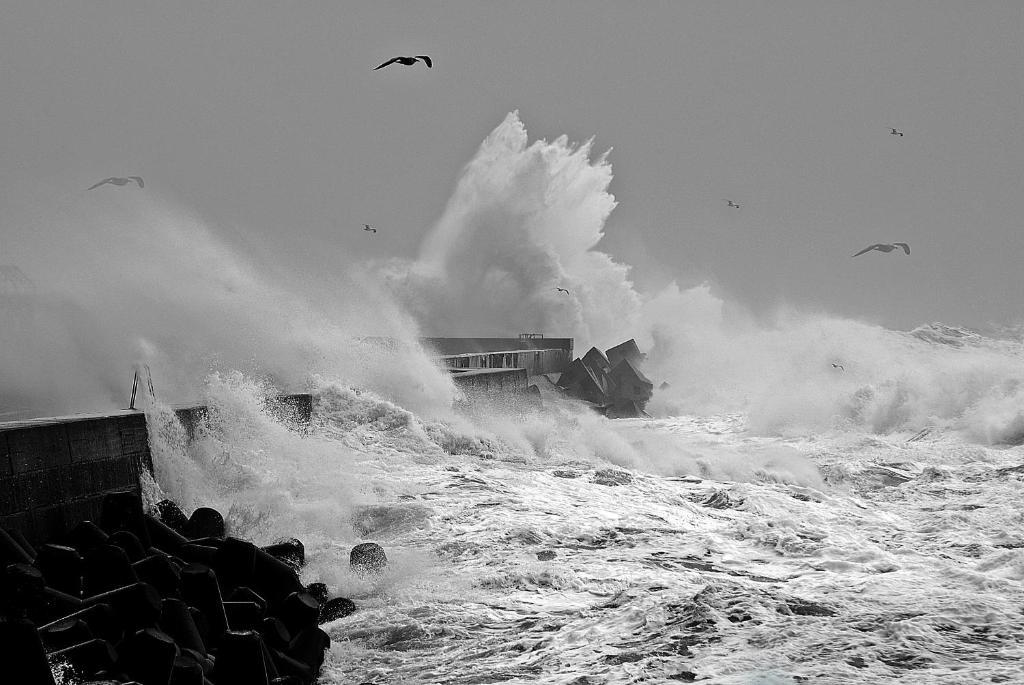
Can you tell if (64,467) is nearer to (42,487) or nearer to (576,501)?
(42,487)

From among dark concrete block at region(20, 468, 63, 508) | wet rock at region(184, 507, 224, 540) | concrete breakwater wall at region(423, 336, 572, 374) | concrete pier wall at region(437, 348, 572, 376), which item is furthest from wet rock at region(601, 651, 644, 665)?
concrete breakwater wall at region(423, 336, 572, 374)

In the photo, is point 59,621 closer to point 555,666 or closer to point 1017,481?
point 555,666

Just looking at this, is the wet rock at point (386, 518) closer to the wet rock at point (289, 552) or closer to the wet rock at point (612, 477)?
the wet rock at point (289, 552)

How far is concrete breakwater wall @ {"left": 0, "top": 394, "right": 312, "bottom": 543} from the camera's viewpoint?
19.5 feet

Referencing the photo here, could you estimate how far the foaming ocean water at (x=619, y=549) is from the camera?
204 inches

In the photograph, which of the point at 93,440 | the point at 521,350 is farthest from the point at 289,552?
the point at 521,350

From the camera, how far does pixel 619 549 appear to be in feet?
24.9

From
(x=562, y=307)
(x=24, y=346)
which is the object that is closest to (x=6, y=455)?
(x=24, y=346)

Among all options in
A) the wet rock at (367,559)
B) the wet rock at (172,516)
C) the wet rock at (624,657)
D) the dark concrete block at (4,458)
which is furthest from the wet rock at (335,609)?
the dark concrete block at (4,458)

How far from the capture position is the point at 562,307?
32.8 m

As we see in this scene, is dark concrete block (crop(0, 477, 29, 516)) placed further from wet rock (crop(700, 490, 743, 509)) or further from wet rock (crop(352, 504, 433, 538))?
wet rock (crop(700, 490, 743, 509))

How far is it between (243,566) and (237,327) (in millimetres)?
9983

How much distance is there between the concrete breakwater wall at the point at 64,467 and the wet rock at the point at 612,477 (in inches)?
219

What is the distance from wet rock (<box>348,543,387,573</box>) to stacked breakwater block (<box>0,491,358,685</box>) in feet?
1.81
